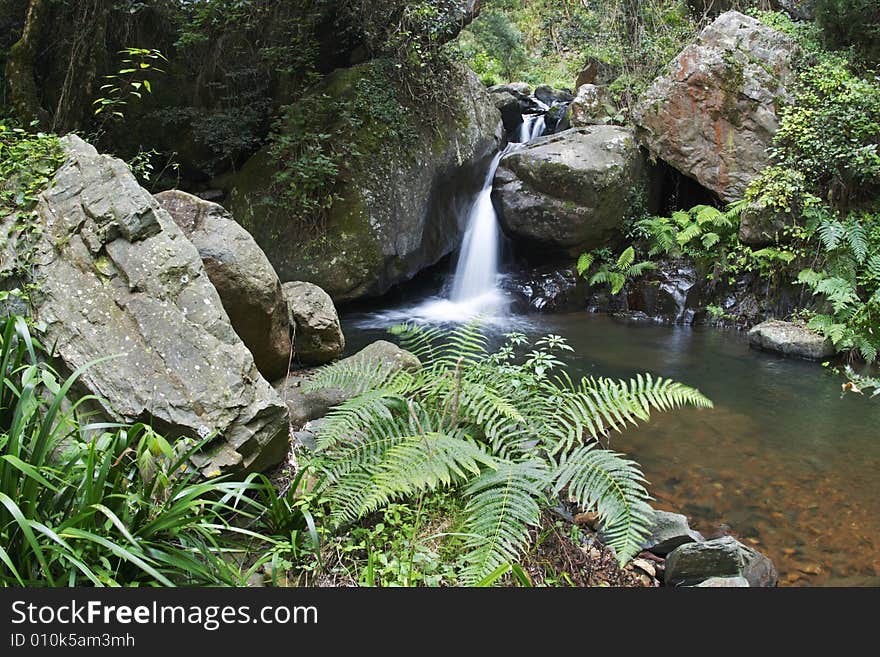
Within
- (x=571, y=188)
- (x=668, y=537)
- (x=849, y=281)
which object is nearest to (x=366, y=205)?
(x=571, y=188)

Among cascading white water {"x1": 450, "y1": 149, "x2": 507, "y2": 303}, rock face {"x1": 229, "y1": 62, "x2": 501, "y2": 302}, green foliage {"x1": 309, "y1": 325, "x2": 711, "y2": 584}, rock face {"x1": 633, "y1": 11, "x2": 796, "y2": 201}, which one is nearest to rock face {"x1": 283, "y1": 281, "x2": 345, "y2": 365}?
green foliage {"x1": 309, "y1": 325, "x2": 711, "y2": 584}

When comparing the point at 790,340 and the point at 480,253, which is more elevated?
the point at 480,253

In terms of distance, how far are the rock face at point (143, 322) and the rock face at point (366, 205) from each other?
457cm

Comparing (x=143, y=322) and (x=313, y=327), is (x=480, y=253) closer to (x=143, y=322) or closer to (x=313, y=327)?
(x=313, y=327)

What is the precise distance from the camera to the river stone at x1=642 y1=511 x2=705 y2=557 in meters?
3.52

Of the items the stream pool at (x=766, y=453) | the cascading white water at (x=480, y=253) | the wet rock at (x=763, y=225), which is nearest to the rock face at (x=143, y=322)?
the stream pool at (x=766, y=453)

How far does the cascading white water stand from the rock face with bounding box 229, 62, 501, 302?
119 cm

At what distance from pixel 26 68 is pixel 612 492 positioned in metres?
7.82

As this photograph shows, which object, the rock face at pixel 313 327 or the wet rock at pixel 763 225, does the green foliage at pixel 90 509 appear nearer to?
the rock face at pixel 313 327

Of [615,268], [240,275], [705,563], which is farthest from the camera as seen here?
[615,268]

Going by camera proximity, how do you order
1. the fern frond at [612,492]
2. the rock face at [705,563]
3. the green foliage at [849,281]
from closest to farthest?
the fern frond at [612,492] < the rock face at [705,563] < the green foliage at [849,281]

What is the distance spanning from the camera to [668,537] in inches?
139

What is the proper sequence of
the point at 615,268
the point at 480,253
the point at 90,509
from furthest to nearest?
1. the point at 480,253
2. the point at 615,268
3. the point at 90,509

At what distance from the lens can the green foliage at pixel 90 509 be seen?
1949 millimetres
